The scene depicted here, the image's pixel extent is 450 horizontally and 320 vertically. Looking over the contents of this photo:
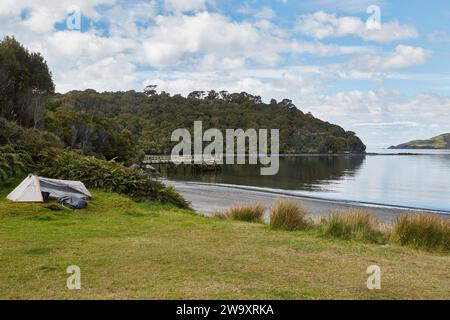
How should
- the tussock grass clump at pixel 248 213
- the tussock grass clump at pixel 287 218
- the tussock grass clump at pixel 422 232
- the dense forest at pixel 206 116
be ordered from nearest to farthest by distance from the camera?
the tussock grass clump at pixel 422 232, the tussock grass clump at pixel 287 218, the tussock grass clump at pixel 248 213, the dense forest at pixel 206 116

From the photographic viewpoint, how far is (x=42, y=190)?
52.0 ft

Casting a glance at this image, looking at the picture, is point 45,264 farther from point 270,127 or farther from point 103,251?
point 270,127

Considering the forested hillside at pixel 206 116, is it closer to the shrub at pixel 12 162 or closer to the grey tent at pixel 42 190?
the shrub at pixel 12 162

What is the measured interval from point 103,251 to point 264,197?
27552 mm

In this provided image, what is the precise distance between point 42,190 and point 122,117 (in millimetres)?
122104

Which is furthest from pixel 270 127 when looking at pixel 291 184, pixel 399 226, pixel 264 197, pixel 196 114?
pixel 399 226

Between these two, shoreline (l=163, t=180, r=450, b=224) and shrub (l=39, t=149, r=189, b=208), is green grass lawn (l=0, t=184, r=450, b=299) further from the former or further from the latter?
shoreline (l=163, t=180, r=450, b=224)

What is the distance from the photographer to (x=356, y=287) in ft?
22.1

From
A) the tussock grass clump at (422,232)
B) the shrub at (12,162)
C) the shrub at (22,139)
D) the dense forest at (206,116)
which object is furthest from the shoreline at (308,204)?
the dense forest at (206,116)

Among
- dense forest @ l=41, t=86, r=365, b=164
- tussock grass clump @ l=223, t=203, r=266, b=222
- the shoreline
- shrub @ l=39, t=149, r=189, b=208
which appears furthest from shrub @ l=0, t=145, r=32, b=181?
dense forest @ l=41, t=86, r=365, b=164

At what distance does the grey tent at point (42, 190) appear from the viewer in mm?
15531

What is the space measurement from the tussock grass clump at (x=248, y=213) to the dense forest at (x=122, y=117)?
11.1 m

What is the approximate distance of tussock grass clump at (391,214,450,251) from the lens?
10.8 m

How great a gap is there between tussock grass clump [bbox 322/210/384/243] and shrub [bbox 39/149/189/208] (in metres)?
9.24
